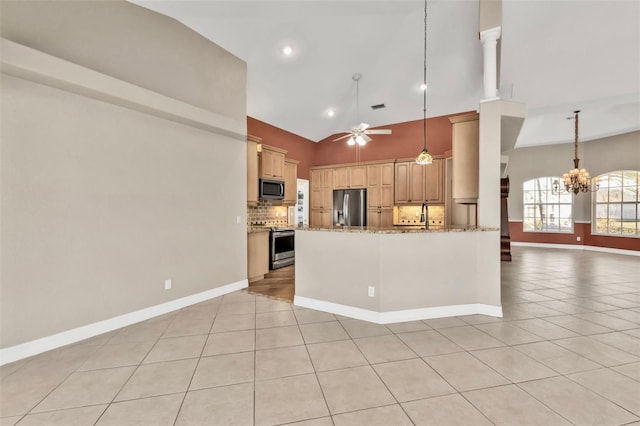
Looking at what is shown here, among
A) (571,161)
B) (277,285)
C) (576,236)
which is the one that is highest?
(571,161)

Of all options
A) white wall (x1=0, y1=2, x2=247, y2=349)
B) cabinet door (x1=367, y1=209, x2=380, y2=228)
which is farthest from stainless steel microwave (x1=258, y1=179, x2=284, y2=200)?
cabinet door (x1=367, y1=209, x2=380, y2=228)

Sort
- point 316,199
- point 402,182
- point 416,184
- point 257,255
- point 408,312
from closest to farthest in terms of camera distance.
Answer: point 408,312 → point 257,255 → point 416,184 → point 402,182 → point 316,199

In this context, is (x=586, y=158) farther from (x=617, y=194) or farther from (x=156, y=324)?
(x=156, y=324)

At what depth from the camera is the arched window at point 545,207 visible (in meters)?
8.68

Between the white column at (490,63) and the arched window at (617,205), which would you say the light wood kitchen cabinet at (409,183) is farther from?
the arched window at (617,205)

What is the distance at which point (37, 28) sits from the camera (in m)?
2.42

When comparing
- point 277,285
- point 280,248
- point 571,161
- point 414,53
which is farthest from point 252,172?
point 571,161

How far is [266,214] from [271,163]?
112 centimetres

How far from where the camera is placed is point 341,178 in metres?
7.68

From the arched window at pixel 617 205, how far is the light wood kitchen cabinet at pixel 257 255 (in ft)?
31.4

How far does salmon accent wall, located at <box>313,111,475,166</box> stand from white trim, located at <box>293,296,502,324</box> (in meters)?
4.52

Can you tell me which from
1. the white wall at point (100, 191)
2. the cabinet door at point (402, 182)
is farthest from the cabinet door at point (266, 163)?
the cabinet door at point (402, 182)

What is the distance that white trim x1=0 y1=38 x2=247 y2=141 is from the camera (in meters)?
2.21

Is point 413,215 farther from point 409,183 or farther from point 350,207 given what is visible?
point 350,207
